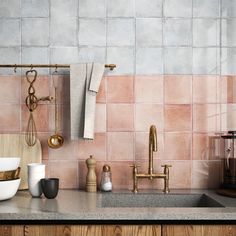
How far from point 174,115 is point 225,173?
0.43 m

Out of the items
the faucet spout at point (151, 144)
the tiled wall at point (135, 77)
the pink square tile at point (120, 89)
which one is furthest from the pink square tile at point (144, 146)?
the pink square tile at point (120, 89)

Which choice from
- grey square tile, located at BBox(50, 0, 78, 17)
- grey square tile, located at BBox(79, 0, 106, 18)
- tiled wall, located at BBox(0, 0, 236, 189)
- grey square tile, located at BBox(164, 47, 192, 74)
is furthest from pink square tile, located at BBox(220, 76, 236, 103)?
grey square tile, located at BBox(50, 0, 78, 17)

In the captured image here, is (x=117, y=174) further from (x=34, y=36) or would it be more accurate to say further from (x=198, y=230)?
(x=34, y=36)

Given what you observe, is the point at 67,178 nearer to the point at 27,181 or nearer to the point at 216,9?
the point at 27,181

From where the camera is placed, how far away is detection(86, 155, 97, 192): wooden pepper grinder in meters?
2.16

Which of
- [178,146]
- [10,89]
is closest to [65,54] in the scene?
[10,89]

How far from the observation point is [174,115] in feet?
7.44

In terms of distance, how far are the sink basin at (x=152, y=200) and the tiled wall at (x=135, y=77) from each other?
0.15 meters

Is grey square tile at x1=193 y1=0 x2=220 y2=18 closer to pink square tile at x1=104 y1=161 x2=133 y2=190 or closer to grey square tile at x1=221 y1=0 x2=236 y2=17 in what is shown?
grey square tile at x1=221 y1=0 x2=236 y2=17

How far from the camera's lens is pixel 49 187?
6.27 feet

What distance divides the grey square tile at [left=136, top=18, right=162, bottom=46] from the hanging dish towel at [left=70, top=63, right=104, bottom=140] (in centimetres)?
30

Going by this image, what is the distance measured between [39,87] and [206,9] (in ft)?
3.47

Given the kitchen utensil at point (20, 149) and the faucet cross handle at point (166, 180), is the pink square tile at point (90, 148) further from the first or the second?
the faucet cross handle at point (166, 180)

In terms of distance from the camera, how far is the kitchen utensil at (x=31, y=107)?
2230mm
